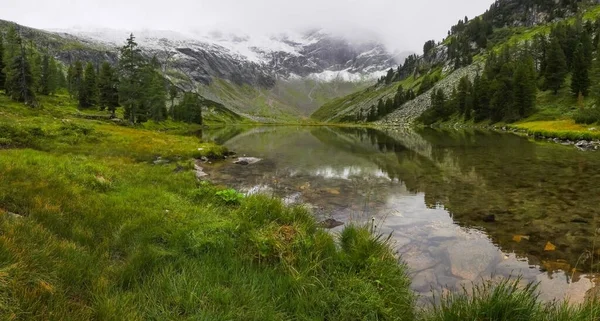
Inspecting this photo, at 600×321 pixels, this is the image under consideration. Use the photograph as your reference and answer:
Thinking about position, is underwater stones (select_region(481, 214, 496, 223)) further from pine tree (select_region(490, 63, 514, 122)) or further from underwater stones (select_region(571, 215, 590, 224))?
pine tree (select_region(490, 63, 514, 122))

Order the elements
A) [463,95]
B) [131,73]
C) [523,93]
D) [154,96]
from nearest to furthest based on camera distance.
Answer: [131,73] → [523,93] → [154,96] → [463,95]

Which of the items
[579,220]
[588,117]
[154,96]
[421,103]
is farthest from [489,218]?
[421,103]

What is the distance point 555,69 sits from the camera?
9212 centimetres

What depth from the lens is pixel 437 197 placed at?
17312 millimetres

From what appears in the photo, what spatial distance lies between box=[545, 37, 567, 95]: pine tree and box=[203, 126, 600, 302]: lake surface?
7662 centimetres

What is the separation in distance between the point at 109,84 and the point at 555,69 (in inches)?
4449

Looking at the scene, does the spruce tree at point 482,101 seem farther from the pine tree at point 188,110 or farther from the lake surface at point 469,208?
the pine tree at point 188,110

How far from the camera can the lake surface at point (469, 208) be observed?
30.3 feet

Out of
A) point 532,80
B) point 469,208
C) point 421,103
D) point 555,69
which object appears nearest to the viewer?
point 469,208

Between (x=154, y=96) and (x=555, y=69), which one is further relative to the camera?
(x=555, y=69)

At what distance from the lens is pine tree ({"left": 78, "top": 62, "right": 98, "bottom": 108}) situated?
90188 mm

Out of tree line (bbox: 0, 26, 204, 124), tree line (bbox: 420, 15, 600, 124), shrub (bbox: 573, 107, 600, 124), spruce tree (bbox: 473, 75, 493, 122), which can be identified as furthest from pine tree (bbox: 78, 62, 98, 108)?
spruce tree (bbox: 473, 75, 493, 122)

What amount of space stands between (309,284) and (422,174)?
64.2 ft

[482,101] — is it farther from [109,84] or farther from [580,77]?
[109,84]
